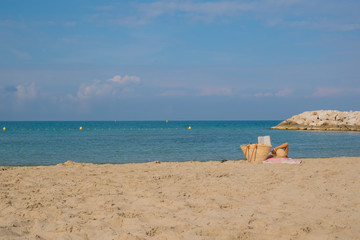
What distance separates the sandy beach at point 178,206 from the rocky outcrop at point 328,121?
52.7m

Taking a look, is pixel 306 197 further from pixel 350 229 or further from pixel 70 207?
pixel 70 207

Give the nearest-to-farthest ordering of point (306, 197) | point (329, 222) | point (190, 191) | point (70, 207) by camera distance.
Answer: point (329, 222) < point (70, 207) < point (306, 197) < point (190, 191)

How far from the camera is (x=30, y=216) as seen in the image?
5.65m

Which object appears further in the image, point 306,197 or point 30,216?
point 306,197

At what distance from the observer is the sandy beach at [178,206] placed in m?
5.01

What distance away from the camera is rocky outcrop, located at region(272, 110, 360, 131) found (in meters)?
57.0

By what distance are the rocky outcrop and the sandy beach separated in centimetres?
5271

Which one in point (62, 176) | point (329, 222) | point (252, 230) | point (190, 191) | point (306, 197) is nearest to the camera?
point (252, 230)

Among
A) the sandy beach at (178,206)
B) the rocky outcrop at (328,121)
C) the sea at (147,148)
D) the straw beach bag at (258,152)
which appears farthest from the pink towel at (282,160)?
the rocky outcrop at (328,121)

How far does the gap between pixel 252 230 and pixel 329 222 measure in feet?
4.72

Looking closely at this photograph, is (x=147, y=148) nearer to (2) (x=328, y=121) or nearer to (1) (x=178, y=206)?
(1) (x=178, y=206)

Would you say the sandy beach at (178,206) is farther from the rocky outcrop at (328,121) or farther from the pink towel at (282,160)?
the rocky outcrop at (328,121)

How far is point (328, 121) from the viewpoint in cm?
5950

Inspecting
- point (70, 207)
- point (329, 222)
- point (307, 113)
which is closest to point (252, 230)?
point (329, 222)
